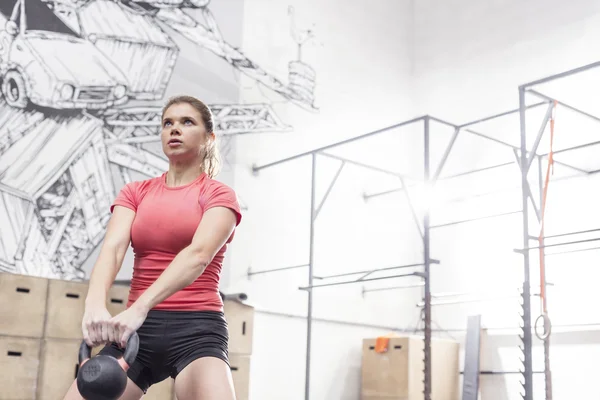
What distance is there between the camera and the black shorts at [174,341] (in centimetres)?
176

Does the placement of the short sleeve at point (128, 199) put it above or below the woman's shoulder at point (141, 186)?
below

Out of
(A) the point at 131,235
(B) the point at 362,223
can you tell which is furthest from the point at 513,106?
(A) the point at 131,235

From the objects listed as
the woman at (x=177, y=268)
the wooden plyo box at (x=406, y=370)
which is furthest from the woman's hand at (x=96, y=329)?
the wooden plyo box at (x=406, y=370)

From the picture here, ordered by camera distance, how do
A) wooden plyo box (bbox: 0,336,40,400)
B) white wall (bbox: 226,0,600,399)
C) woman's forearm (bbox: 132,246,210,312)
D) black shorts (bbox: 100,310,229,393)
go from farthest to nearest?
white wall (bbox: 226,0,600,399)
wooden plyo box (bbox: 0,336,40,400)
black shorts (bbox: 100,310,229,393)
woman's forearm (bbox: 132,246,210,312)

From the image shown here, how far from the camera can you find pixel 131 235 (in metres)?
1.88

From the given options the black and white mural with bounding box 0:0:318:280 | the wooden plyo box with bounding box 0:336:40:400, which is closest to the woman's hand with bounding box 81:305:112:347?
the wooden plyo box with bounding box 0:336:40:400

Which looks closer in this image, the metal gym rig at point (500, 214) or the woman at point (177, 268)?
the woman at point (177, 268)

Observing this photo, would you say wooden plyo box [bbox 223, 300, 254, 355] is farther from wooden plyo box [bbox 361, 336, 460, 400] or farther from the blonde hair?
the blonde hair

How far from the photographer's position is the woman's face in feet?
6.23

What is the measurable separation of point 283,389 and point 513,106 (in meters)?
3.09

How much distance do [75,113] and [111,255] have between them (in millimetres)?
3426

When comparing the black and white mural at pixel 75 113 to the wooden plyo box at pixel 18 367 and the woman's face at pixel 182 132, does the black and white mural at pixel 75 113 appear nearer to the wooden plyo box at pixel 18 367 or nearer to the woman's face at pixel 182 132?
the wooden plyo box at pixel 18 367

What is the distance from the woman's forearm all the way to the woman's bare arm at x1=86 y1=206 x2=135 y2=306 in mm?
122

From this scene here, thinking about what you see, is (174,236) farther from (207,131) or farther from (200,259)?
(207,131)
